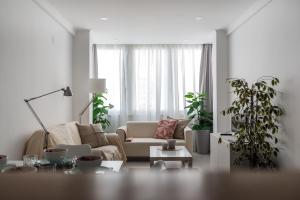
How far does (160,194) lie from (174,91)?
7.45 m

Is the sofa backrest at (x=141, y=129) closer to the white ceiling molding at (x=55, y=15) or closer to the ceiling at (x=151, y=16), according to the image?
the ceiling at (x=151, y=16)

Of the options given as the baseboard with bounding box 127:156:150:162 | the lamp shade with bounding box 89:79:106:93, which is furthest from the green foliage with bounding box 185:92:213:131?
the lamp shade with bounding box 89:79:106:93

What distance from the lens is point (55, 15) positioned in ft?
15.6

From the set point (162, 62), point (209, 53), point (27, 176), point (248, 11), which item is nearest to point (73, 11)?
point (248, 11)

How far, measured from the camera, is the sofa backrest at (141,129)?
21.4 ft

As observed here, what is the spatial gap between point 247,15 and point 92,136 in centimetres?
313

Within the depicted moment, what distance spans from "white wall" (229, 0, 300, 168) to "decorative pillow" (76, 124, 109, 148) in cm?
254

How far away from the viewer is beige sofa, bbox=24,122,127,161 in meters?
3.66

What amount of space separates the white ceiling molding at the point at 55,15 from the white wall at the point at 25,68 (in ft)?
0.20

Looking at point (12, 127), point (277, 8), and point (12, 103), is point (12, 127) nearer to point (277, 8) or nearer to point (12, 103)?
point (12, 103)

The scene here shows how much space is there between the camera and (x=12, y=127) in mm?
3346

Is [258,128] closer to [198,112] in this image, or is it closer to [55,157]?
[55,157]

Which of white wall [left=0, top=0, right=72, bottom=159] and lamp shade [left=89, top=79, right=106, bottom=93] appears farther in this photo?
lamp shade [left=89, top=79, right=106, bottom=93]

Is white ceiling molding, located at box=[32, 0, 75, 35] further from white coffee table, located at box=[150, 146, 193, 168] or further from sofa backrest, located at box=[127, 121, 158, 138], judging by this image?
white coffee table, located at box=[150, 146, 193, 168]
